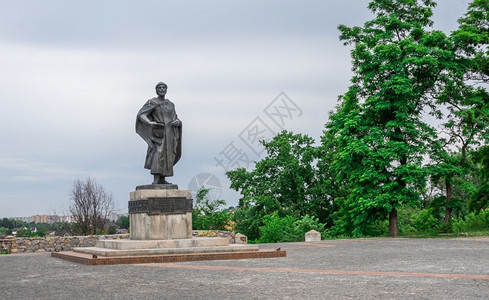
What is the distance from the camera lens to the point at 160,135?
15.1 metres

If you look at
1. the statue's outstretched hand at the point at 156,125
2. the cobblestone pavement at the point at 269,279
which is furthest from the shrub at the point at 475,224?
the statue's outstretched hand at the point at 156,125

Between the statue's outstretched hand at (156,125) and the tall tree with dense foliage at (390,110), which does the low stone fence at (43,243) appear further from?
the tall tree with dense foliage at (390,110)

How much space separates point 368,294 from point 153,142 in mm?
9411

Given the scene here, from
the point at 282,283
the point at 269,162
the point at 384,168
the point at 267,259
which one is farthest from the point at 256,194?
the point at 282,283

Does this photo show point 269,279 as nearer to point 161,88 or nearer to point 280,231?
point 161,88

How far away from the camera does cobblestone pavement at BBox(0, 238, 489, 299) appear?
7.02 meters

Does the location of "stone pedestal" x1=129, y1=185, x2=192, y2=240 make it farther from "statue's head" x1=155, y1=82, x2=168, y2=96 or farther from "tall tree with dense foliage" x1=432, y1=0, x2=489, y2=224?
"tall tree with dense foliage" x1=432, y1=0, x2=489, y2=224

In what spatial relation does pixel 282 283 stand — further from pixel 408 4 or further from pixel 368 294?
pixel 408 4

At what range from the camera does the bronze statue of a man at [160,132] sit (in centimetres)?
1490

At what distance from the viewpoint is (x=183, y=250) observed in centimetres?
1314

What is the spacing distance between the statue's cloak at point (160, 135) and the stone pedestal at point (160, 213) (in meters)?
0.75

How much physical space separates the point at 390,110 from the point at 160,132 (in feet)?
40.0

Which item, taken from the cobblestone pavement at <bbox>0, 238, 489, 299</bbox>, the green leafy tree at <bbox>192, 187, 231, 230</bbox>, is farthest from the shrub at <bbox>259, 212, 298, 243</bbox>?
the cobblestone pavement at <bbox>0, 238, 489, 299</bbox>

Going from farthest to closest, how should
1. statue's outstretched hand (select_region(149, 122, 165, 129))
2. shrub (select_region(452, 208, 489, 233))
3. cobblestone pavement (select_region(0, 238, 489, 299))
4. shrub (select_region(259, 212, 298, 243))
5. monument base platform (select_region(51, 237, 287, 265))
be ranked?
shrub (select_region(259, 212, 298, 243)) < shrub (select_region(452, 208, 489, 233)) < statue's outstretched hand (select_region(149, 122, 165, 129)) < monument base platform (select_region(51, 237, 287, 265)) < cobblestone pavement (select_region(0, 238, 489, 299))
